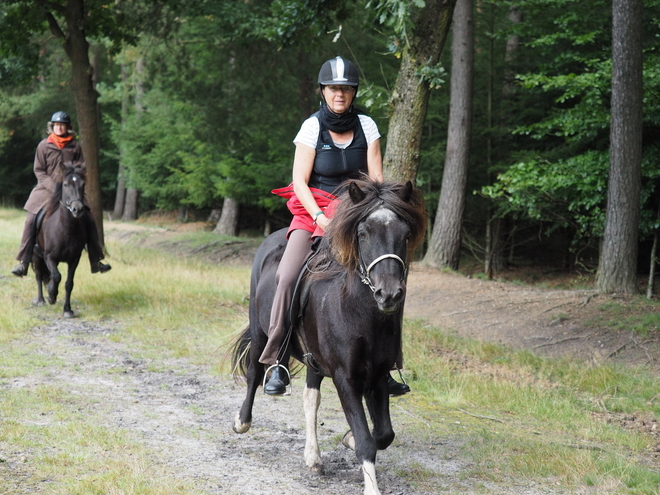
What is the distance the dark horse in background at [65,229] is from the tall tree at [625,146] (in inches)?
335

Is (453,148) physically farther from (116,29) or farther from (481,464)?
(481,464)

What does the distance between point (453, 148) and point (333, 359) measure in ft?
41.7

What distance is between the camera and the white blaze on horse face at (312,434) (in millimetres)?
4938

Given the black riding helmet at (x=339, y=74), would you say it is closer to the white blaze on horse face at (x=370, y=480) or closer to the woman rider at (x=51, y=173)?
the white blaze on horse face at (x=370, y=480)

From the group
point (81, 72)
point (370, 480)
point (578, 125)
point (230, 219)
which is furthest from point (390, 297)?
point (230, 219)

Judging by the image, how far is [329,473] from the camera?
16.0 feet

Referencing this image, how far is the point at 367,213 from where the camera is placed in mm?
4086

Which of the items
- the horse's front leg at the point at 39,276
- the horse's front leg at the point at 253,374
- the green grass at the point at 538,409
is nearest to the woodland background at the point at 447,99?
the green grass at the point at 538,409

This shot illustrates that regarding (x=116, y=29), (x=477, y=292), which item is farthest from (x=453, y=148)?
(x=116, y=29)

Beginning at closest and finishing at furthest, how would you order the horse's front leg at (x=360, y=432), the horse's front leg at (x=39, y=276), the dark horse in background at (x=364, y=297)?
the dark horse in background at (x=364, y=297)
the horse's front leg at (x=360, y=432)
the horse's front leg at (x=39, y=276)

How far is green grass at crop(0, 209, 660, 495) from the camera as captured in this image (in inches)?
186

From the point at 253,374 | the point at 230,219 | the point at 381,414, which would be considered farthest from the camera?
the point at 230,219

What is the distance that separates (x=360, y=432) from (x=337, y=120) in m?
2.22

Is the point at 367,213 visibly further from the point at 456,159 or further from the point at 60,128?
the point at 456,159
